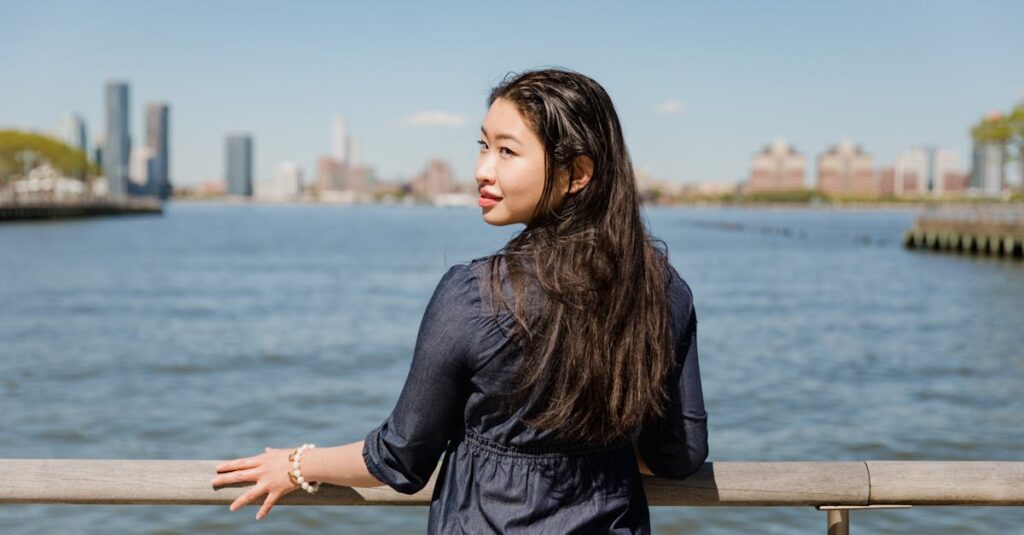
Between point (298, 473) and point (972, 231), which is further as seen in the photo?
point (972, 231)

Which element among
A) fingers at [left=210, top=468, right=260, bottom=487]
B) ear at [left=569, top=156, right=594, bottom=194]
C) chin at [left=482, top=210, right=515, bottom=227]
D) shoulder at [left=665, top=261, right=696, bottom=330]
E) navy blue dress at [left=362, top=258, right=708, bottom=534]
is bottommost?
fingers at [left=210, top=468, right=260, bottom=487]

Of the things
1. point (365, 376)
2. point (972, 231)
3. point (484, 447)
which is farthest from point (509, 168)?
point (972, 231)

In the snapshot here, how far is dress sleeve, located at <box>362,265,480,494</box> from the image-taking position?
1961 mm

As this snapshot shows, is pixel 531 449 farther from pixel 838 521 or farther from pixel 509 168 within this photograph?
pixel 838 521

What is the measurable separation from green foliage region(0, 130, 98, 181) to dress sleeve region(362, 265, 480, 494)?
413 ft

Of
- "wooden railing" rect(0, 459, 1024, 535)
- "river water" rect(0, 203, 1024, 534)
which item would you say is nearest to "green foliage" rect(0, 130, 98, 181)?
"river water" rect(0, 203, 1024, 534)

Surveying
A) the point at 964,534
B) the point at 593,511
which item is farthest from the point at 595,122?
the point at 964,534

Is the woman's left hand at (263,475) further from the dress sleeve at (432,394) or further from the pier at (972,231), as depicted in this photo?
the pier at (972,231)

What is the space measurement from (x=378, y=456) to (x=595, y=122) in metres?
0.80

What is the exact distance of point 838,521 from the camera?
2721 millimetres

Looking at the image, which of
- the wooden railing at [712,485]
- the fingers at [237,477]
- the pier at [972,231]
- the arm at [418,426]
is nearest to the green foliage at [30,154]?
the pier at [972,231]

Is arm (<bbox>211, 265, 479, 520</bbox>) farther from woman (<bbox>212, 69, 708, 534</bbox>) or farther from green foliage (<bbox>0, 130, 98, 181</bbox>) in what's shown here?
green foliage (<bbox>0, 130, 98, 181</bbox>)

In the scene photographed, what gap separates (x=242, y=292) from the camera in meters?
35.9

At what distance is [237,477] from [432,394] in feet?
2.16
